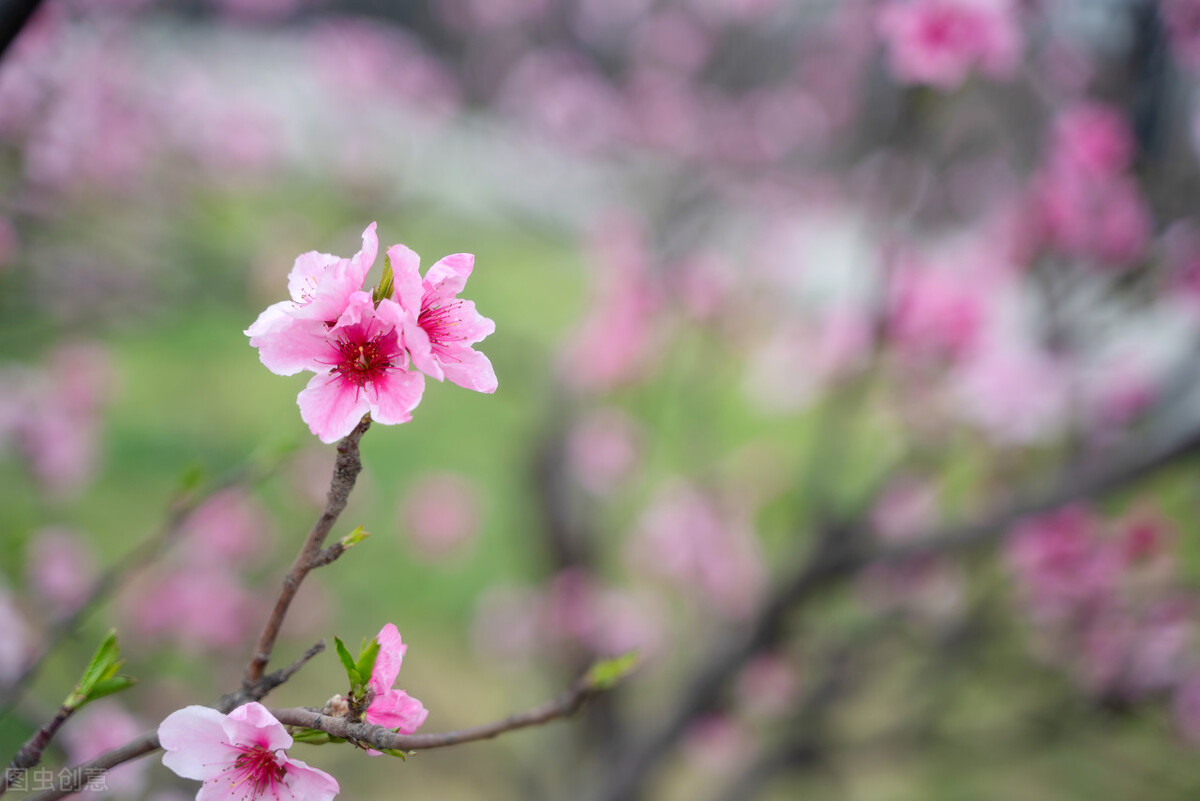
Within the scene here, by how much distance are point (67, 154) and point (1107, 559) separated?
2.89m

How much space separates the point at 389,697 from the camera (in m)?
0.61

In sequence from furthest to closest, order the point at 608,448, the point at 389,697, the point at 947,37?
the point at 608,448
the point at 947,37
the point at 389,697

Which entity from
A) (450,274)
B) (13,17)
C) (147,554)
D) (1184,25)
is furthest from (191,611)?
(1184,25)

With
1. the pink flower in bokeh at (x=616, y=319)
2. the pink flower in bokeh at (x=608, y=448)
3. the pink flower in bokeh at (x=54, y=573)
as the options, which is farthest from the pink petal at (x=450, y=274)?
the pink flower in bokeh at (x=608, y=448)

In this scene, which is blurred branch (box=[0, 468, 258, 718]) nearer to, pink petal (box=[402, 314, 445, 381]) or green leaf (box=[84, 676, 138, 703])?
green leaf (box=[84, 676, 138, 703])

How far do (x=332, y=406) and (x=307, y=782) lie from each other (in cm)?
27

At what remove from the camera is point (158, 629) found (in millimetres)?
2629

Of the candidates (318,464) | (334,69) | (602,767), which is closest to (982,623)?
(602,767)

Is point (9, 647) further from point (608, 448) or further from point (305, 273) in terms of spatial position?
point (608, 448)

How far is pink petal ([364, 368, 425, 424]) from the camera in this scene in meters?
0.59

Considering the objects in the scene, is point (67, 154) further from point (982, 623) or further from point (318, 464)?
point (982, 623)

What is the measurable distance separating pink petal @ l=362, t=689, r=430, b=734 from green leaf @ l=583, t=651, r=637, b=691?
18 centimetres

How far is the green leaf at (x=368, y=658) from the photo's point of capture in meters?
0.58

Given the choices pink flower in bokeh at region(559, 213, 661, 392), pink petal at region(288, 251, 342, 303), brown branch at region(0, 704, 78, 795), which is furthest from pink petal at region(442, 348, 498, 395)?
pink flower in bokeh at region(559, 213, 661, 392)
